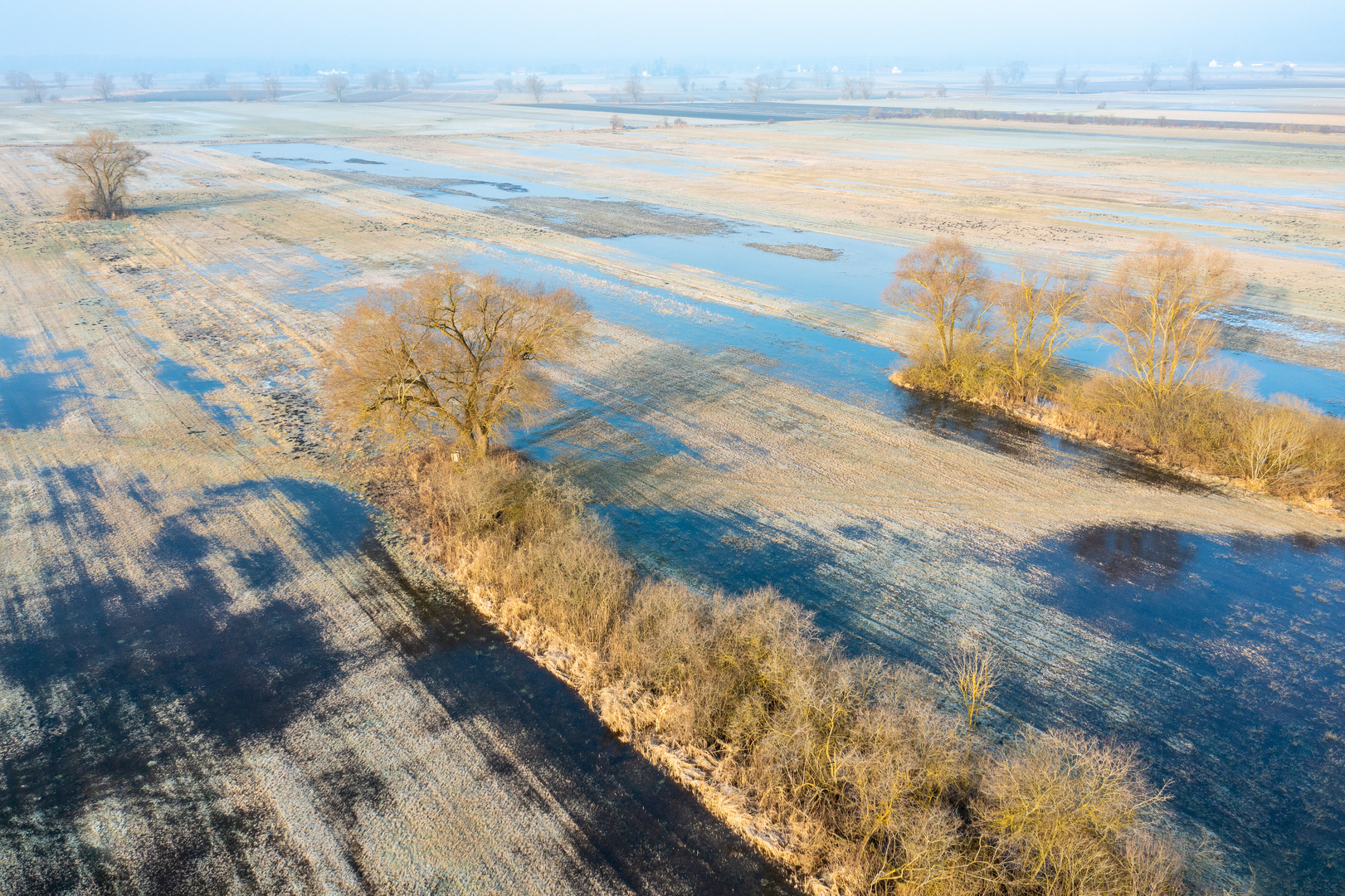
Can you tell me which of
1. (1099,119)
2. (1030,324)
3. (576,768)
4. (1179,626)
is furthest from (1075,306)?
(1099,119)

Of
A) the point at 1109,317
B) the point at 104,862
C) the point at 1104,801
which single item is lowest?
the point at 104,862

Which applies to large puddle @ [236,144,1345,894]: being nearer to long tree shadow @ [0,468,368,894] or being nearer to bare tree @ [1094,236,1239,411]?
bare tree @ [1094,236,1239,411]

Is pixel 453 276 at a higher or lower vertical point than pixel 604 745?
higher

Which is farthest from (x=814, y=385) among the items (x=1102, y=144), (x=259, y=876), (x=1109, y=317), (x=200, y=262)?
(x=1102, y=144)

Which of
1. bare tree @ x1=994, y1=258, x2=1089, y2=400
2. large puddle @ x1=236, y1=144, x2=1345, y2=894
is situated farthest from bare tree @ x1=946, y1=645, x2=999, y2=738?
bare tree @ x1=994, y1=258, x2=1089, y2=400

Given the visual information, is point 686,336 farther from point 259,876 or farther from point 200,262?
point 200,262

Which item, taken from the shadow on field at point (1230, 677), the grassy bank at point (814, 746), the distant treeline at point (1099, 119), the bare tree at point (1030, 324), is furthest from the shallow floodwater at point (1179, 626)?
the distant treeline at point (1099, 119)

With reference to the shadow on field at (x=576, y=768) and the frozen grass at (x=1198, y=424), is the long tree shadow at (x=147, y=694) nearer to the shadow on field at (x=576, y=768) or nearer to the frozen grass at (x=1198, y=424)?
the shadow on field at (x=576, y=768)
